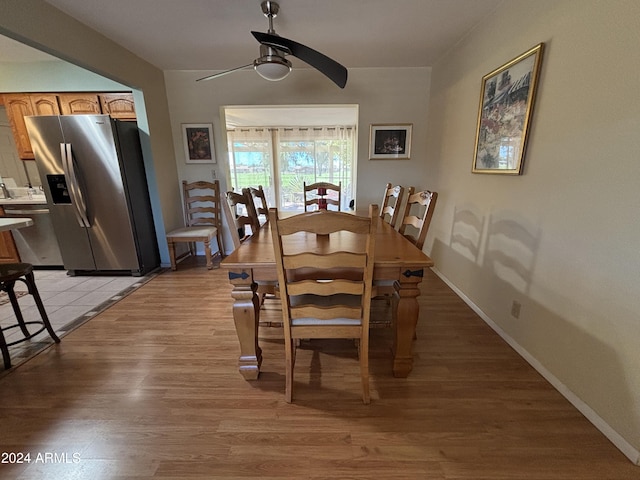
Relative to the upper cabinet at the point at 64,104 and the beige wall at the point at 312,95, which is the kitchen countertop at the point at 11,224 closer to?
the upper cabinet at the point at 64,104

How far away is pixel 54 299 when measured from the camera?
2.56 meters

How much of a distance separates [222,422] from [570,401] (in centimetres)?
186

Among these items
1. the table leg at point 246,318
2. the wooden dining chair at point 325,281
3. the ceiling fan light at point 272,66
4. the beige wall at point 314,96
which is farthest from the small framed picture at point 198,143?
the table leg at point 246,318

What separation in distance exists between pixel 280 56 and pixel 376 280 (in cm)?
173

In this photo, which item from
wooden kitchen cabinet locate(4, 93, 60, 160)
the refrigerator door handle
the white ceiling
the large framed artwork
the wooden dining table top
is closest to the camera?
the wooden dining table top

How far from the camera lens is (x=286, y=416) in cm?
133

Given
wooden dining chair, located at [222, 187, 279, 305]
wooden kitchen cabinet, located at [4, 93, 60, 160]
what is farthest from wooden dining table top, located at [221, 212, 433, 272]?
wooden kitchen cabinet, located at [4, 93, 60, 160]

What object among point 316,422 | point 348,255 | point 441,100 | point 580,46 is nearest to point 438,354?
point 316,422

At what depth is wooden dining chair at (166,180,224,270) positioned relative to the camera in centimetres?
322

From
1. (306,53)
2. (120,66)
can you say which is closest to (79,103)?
(120,66)

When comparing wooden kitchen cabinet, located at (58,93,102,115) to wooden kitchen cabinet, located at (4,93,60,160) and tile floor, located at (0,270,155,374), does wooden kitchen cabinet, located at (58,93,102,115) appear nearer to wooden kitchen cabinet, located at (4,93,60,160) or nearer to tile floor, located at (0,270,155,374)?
wooden kitchen cabinet, located at (4,93,60,160)

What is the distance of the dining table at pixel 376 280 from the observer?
4.45 ft

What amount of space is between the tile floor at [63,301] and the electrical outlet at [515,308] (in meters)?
3.38

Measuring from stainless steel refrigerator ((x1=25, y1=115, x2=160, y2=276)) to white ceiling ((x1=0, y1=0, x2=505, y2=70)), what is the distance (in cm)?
90
